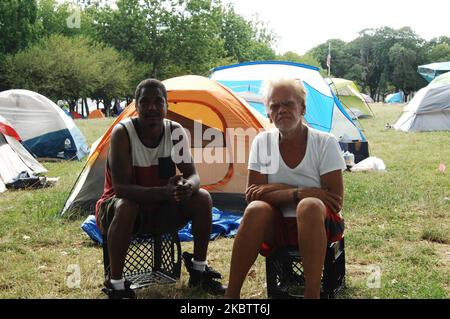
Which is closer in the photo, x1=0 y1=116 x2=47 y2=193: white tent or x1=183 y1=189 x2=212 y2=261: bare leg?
x1=183 y1=189 x2=212 y2=261: bare leg

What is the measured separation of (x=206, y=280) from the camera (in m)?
2.94

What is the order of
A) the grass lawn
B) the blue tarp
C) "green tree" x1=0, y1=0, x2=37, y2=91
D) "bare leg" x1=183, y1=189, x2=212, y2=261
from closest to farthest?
"bare leg" x1=183, y1=189, x2=212, y2=261 → the grass lawn → the blue tarp → "green tree" x1=0, y1=0, x2=37, y2=91

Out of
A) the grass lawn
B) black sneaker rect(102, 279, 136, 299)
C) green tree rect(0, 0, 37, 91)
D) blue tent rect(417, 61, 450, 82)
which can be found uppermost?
green tree rect(0, 0, 37, 91)

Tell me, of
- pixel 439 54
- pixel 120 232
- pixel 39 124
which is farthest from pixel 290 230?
pixel 439 54

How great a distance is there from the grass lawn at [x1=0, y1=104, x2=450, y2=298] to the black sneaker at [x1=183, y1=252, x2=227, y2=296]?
6 cm

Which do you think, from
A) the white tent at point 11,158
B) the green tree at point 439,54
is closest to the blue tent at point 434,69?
the white tent at point 11,158

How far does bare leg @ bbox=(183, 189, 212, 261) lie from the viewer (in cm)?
286

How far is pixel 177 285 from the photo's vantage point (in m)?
3.03

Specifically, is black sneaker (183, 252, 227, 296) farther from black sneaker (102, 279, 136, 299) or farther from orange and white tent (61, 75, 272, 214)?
orange and white tent (61, 75, 272, 214)

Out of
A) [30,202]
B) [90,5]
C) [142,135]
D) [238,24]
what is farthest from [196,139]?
[238,24]

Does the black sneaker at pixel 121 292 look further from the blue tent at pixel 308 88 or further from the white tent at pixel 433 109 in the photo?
the white tent at pixel 433 109

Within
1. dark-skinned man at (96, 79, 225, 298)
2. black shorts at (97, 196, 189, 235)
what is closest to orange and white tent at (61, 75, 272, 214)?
dark-skinned man at (96, 79, 225, 298)
